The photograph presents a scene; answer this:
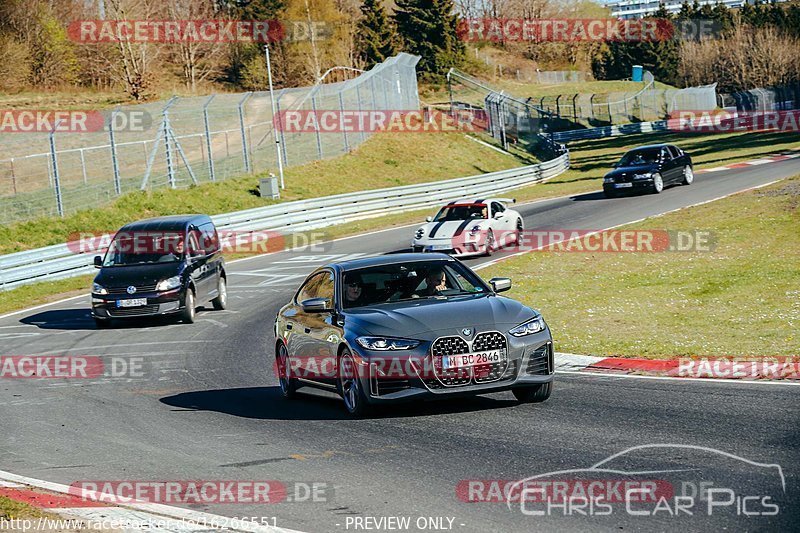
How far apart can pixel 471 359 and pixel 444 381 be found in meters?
0.31

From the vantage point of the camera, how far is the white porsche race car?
2605cm

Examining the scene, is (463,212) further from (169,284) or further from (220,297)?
(169,284)

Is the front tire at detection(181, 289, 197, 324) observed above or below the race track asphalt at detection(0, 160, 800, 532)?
below

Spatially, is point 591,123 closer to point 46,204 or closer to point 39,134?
point 39,134

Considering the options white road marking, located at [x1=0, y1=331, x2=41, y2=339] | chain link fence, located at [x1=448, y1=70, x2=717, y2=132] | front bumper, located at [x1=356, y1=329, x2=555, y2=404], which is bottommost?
chain link fence, located at [x1=448, y1=70, x2=717, y2=132]

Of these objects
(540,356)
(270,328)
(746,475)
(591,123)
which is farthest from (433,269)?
(591,123)

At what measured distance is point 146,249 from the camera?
20438 millimetres

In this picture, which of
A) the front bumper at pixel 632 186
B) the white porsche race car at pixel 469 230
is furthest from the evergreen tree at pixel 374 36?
the white porsche race car at pixel 469 230

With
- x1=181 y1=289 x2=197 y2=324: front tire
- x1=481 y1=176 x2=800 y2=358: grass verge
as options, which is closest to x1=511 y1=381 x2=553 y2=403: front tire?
x1=481 y1=176 x2=800 y2=358: grass verge

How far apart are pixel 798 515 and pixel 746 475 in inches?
35.7

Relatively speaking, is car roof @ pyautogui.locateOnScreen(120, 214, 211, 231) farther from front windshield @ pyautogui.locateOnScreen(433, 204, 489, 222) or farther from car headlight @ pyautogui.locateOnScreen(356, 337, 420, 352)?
car headlight @ pyautogui.locateOnScreen(356, 337, 420, 352)

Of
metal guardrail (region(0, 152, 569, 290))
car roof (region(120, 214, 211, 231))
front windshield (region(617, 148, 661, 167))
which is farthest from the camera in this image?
front windshield (region(617, 148, 661, 167))

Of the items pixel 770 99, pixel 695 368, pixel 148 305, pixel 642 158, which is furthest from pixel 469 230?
pixel 770 99

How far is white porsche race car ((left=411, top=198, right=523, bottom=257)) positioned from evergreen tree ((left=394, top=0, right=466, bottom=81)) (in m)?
72.2
